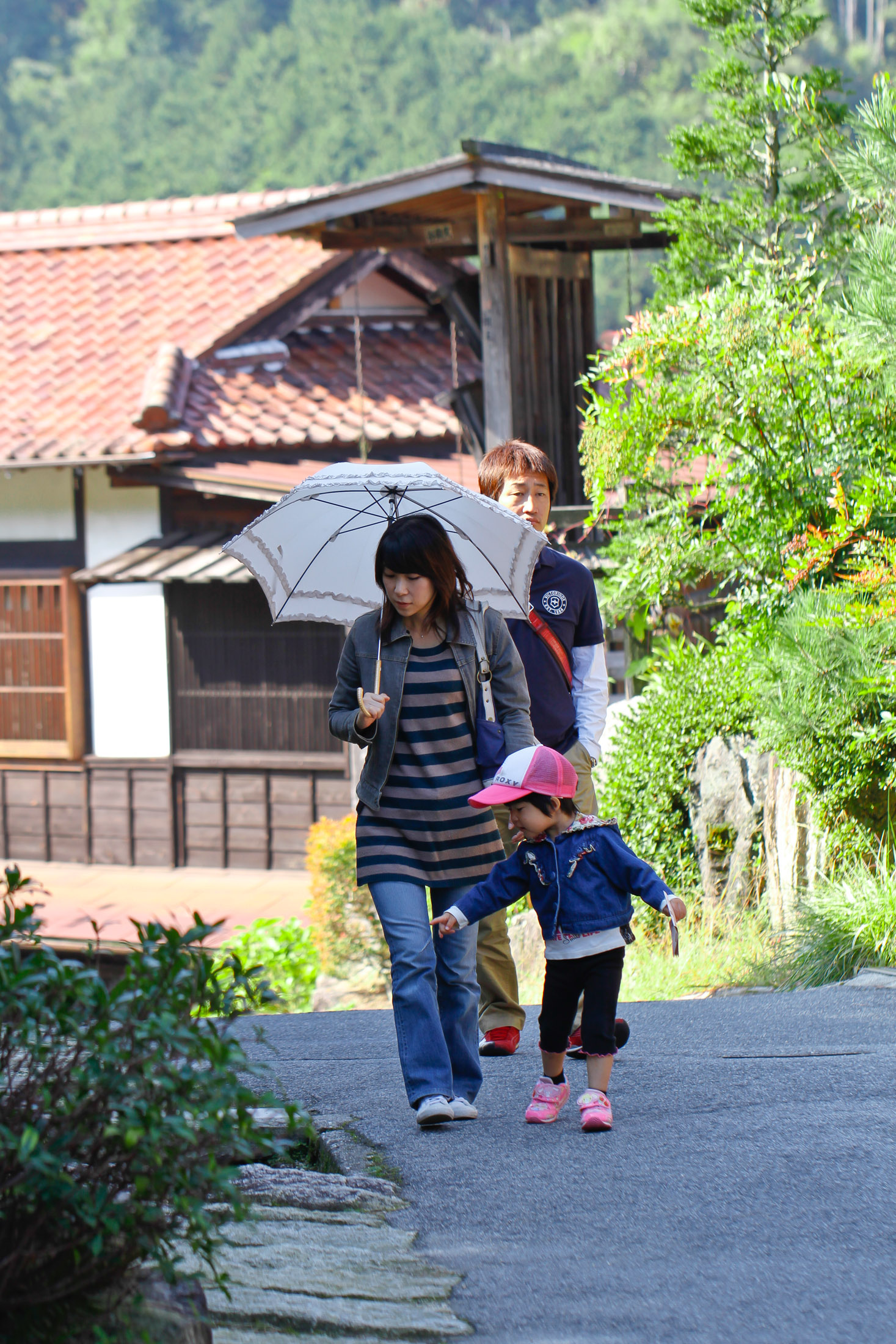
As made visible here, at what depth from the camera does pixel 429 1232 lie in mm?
2932

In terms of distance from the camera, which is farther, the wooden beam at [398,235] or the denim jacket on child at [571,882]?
the wooden beam at [398,235]

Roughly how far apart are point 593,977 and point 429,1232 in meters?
0.84

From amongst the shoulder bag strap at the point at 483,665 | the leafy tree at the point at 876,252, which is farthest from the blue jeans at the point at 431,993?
the leafy tree at the point at 876,252

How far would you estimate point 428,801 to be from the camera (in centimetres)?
364

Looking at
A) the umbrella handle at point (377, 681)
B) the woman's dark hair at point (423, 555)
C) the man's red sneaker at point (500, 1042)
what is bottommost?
the man's red sneaker at point (500, 1042)

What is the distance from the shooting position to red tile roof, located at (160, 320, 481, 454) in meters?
11.8

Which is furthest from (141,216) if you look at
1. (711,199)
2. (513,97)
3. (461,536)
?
(513,97)

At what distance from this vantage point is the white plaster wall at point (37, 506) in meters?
12.4

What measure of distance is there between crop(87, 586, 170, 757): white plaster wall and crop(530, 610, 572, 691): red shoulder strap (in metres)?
8.12

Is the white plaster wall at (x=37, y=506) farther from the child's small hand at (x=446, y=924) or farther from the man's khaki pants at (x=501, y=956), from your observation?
the child's small hand at (x=446, y=924)

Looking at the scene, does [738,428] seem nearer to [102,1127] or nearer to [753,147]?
[753,147]

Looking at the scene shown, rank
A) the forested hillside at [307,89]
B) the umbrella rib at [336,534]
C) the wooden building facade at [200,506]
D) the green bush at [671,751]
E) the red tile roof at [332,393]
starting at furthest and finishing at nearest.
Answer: the forested hillside at [307,89] < the red tile roof at [332,393] < the wooden building facade at [200,506] < the green bush at [671,751] < the umbrella rib at [336,534]

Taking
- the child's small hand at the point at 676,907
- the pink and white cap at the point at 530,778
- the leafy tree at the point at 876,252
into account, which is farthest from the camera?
the leafy tree at the point at 876,252

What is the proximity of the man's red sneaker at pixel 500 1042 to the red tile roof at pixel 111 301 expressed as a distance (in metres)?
7.73
